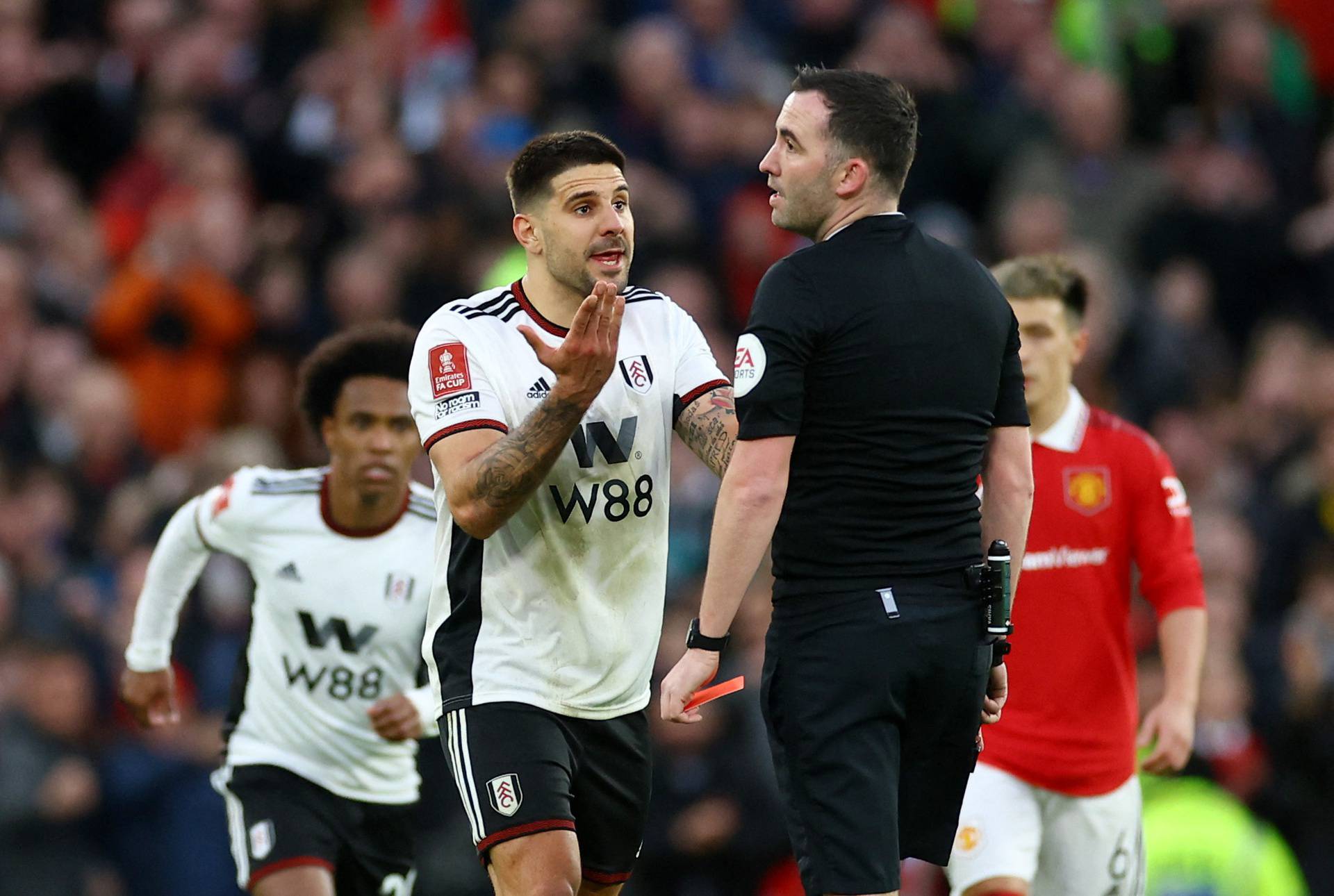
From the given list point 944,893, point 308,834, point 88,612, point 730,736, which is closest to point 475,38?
point 88,612

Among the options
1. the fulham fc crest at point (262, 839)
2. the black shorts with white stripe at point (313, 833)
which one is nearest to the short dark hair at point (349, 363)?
the black shorts with white stripe at point (313, 833)

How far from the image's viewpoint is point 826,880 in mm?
5250

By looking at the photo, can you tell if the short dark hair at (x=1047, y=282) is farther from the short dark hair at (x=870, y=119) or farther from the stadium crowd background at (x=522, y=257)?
the stadium crowd background at (x=522, y=257)

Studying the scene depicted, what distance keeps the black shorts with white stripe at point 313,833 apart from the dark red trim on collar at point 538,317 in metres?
2.23

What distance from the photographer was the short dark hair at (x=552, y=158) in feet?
19.8

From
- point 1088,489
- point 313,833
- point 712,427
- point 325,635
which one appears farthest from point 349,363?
point 1088,489

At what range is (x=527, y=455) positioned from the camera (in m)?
5.52

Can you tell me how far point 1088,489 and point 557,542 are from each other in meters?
2.25

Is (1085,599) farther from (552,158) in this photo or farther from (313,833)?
(313,833)

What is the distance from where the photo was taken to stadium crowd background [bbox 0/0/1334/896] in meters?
10.2

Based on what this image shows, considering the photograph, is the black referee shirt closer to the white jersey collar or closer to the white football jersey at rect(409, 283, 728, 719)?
the white football jersey at rect(409, 283, 728, 719)

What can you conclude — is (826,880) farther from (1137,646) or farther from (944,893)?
(1137,646)

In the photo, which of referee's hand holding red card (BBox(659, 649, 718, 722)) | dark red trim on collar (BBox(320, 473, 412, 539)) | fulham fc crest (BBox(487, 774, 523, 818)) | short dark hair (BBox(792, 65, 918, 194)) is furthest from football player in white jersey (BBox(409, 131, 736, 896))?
dark red trim on collar (BBox(320, 473, 412, 539))

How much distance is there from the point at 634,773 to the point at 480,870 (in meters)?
4.04
